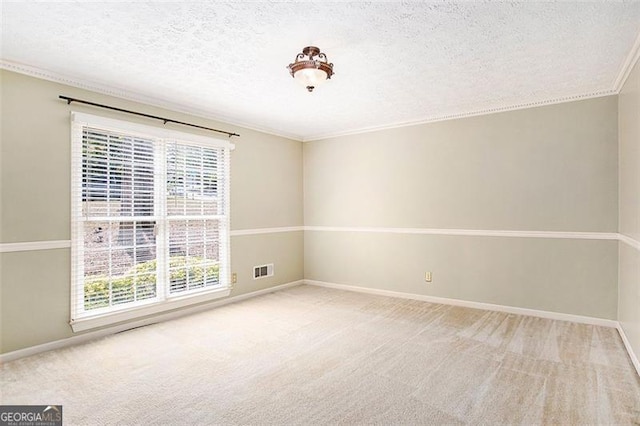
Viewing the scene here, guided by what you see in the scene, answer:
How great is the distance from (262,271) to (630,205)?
4.41m

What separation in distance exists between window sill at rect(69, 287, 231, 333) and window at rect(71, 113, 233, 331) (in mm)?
10

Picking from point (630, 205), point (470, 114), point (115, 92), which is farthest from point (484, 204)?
point (115, 92)

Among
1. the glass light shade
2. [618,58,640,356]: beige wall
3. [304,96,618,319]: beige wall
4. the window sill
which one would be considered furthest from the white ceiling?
the window sill

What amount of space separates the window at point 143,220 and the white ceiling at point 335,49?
57 centimetres

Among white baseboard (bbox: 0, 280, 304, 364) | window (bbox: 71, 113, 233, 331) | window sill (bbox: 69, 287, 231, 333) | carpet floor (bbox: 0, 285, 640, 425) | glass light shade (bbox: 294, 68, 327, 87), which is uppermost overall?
glass light shade (bbox: 294, 68, 327, 87)

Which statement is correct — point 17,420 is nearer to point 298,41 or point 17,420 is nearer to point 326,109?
point 298,41

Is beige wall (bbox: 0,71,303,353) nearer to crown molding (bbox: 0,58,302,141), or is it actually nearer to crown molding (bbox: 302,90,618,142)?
crown molding (bbox: 0,58,302,141)

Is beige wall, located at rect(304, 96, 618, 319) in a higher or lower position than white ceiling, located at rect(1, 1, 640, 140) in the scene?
lower

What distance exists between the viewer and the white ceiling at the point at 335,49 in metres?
2.26

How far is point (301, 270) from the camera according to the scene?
617cm

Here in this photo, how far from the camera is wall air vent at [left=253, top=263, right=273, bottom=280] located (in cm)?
527

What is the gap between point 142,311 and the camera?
3.89 m

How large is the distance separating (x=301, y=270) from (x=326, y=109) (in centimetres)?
292

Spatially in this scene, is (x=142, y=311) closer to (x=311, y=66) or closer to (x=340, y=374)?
(x=340, y=374)
